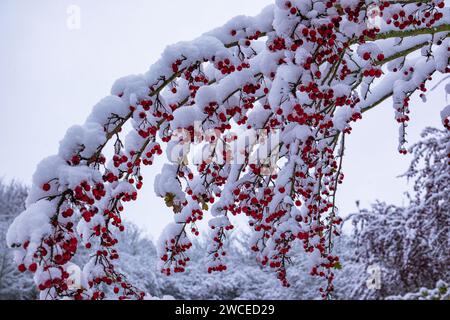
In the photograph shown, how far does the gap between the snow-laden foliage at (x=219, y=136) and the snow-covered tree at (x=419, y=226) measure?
19.3 feet

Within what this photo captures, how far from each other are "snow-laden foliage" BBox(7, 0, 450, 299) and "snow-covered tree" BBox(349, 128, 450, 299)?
5.89m

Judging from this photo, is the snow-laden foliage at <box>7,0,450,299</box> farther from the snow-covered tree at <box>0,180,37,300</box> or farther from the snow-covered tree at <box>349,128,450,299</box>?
the snow-covered tree at <box>0,180,37,300</box>

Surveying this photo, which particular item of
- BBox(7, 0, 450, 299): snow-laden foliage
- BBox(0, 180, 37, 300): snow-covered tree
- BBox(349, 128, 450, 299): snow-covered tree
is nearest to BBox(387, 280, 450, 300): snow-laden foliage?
BBox(349, 128, 450, 299): snow-covered tree

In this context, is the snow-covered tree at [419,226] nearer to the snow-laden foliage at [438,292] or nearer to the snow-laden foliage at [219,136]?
the snow-laden foliage at [438,292]

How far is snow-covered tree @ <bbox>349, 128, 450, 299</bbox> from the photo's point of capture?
32.2ft

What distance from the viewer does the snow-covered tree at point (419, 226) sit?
9.81 m

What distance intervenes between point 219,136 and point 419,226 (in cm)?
925

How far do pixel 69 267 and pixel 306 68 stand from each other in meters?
1.90

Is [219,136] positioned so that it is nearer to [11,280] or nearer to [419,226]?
[419,226]

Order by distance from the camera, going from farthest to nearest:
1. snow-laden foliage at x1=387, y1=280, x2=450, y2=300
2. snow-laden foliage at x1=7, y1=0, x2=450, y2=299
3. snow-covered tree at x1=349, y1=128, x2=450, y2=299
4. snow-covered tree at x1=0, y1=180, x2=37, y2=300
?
snow-covered tree at x1=0, y1=180, x2=37, y2=300
snow-covered tree at x1=349, y1=128, x2=450, y2=299
snow-laden foliage at x1=387, y1=280, x2=450, y2=300
snow-laden foliage at x1=7, y1=0, x2=450, y2=299

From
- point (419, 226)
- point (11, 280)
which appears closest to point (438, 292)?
point (419, 226)

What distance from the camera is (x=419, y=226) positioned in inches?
427

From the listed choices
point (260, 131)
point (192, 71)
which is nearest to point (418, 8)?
point (260, 131)

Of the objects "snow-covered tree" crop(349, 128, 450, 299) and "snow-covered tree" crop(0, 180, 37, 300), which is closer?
"snow-covered tree" crop(349, 128, 450, 299)
